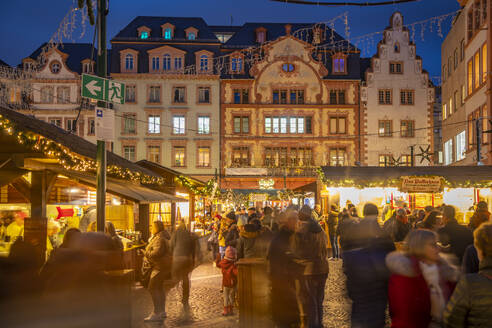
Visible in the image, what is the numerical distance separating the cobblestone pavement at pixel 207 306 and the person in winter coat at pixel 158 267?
0.21m

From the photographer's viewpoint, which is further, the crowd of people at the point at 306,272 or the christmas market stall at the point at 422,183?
the christmas market stall at the point at 422,183

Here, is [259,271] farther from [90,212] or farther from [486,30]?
[486,30]

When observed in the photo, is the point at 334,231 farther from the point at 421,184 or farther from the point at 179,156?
the point at 179,156

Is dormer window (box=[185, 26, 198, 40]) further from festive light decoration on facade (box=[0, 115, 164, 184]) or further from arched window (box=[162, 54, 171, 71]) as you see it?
festive light decoration on facade (box=[0, 115, 164, 184])

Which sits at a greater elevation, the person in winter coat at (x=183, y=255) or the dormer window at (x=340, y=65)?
the dormer window at (x=340, y=65)

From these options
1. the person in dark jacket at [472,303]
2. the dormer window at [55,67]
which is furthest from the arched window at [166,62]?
the person in dark jacket at [472,303]

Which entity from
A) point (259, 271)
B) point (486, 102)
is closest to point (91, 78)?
point (259, 271)

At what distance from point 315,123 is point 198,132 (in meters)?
9.95

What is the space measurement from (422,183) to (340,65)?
28.4 meters

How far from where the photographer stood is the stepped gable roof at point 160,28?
152ft

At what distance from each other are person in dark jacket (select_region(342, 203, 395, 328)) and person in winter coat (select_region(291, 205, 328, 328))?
138 centimetres

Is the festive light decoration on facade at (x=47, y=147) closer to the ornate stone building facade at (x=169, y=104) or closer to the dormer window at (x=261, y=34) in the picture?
the ornate stone building facade at (x=169, y=104)

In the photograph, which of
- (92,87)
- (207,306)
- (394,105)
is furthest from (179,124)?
(207,306)

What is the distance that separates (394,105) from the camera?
4503cm
